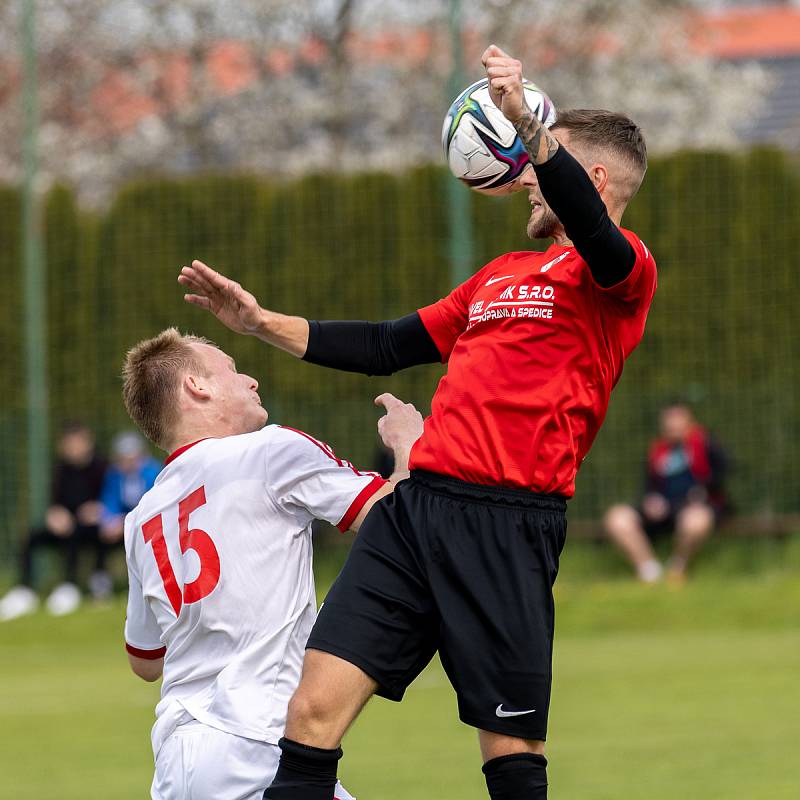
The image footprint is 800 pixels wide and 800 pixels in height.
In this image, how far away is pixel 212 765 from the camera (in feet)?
13.6

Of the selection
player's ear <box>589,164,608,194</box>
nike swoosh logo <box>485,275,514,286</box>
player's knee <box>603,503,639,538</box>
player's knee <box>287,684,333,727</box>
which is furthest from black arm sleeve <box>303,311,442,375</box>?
player's knee <box>603,503,639,538</box>

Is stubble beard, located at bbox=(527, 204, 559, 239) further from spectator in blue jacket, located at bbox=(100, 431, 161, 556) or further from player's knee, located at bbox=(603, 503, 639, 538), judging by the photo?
spectator in blue jacket, located at bbox=(100, 431, 161, 556)

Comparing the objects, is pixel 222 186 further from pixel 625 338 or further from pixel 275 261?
pixel 625 338

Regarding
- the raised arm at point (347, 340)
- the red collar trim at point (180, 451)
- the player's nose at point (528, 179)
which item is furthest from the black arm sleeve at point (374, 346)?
the red collar trim at point (180, 451)

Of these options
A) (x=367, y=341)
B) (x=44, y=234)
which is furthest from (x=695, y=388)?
(x=367, y=341)

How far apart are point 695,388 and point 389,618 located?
11.5 m

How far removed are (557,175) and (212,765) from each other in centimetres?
175

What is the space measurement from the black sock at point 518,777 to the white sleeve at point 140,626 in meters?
1.01

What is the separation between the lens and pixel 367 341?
507 cm

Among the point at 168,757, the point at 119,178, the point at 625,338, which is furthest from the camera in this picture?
the point at 119,178

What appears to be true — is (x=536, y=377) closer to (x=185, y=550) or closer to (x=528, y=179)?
(x=528, y=179)

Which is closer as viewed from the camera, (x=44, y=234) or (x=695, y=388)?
(x=695, y=388)

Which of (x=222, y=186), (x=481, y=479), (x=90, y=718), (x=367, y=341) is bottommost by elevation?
(x=90, y=718)

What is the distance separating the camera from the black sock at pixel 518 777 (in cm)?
433
